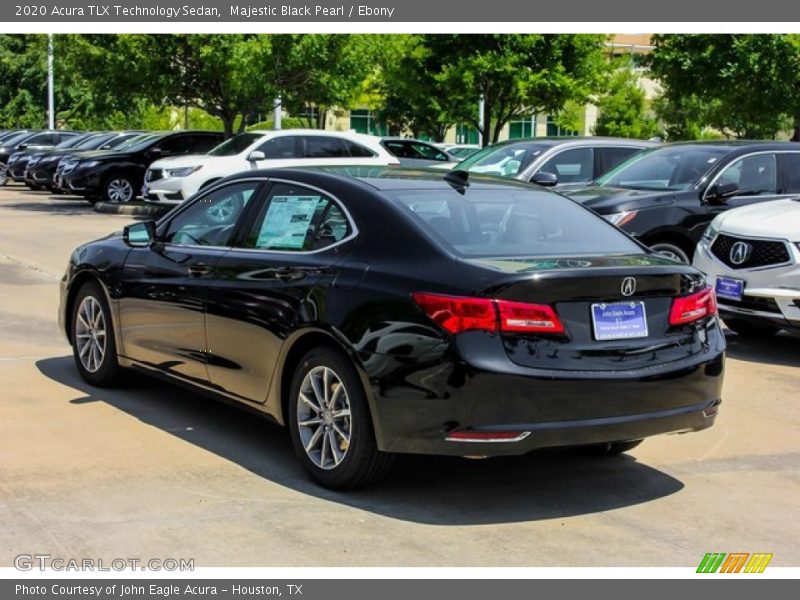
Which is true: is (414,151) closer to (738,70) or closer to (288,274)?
(738,70)

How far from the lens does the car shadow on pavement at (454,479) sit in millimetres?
5555

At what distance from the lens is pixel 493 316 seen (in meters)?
5.14

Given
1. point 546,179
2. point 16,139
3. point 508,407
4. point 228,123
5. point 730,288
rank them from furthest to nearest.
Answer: point 16,139 → point 228,123 → point 546,179 → point 730,288 → point 508,407

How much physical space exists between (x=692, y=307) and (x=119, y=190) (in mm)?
21587

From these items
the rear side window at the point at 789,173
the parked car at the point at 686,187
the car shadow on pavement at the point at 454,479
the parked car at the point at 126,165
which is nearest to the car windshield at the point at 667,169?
the parked car at the point at 686,187

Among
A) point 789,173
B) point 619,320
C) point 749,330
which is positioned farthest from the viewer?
point 789,173

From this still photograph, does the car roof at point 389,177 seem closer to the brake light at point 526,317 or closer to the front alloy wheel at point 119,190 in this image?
the brake light at point 526,317

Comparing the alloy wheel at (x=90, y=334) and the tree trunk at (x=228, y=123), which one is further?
the tree trunk at (x=228, y=123)

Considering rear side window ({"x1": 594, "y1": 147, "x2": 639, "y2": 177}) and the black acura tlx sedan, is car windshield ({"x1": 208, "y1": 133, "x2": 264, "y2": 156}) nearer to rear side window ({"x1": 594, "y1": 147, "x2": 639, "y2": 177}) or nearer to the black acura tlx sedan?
rear side window ({"x1": 594, "y1": 147, "x2": 639, "y2": 177})

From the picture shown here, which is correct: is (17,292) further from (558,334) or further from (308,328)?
(558,334)

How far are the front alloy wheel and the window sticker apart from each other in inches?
788

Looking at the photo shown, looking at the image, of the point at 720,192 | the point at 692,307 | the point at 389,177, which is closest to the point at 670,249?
the point at 720,192

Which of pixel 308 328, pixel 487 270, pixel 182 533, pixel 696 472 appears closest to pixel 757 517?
pixel 696 472
